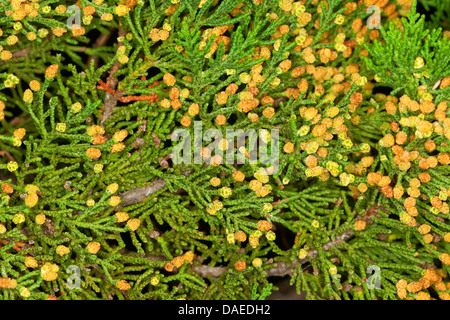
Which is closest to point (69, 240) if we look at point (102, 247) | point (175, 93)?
point (102, 247)

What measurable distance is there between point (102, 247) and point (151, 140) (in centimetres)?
52

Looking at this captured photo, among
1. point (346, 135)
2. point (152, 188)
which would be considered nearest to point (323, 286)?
point (346, 135)

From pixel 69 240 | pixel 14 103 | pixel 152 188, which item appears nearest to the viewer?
pixel 69 240

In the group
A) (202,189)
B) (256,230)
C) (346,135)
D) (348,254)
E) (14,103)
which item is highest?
(14,103)

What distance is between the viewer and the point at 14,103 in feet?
7.83

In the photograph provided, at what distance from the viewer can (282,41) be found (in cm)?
209

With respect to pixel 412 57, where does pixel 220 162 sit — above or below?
below

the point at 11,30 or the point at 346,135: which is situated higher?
the point at 11,30

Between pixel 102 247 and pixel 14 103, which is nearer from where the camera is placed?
pixel 102 247

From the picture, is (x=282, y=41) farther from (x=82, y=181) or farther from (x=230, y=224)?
(x=82, y=181)

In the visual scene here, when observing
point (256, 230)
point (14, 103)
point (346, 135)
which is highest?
point (14, 103)

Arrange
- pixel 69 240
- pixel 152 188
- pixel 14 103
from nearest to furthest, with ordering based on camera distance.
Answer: pixel 69 240 < pixel 152 188 < pixel 14 103

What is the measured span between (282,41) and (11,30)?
3.84 ft

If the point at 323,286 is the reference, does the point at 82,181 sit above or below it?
above
